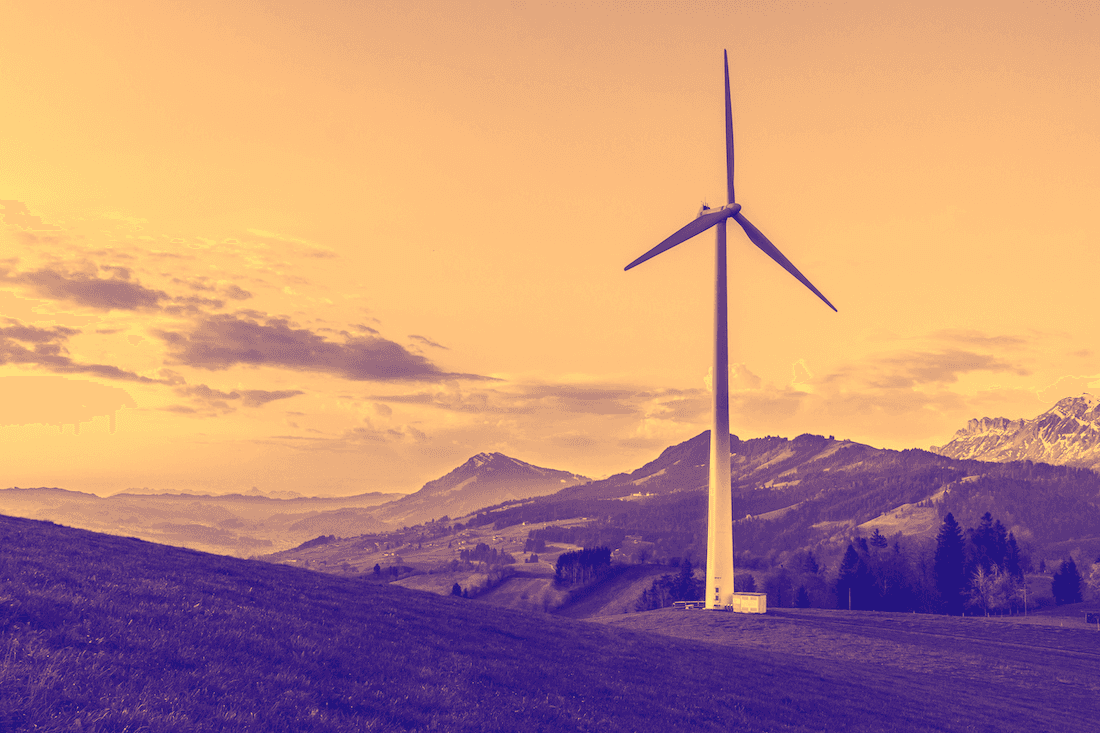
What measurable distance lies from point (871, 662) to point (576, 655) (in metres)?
36.3

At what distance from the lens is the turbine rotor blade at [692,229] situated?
94250mm

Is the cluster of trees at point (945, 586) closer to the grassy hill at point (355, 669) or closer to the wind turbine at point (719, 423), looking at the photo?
the wind turbine at point (719, 423)

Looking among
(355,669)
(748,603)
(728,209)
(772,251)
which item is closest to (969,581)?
(748,603)

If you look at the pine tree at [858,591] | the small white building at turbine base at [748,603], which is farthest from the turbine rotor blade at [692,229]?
the pine tree at [858,591]

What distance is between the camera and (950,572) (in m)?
186

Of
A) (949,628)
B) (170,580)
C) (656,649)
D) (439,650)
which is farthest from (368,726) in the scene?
(949,628)

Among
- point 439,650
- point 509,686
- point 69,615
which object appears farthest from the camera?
point 439,650

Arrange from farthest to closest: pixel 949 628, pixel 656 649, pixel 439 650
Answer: pixel 949 628, pixel 656 649, pixel 439 650

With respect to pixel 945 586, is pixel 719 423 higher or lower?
higher

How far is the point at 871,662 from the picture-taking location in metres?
64.5

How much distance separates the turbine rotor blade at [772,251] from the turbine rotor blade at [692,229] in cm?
288

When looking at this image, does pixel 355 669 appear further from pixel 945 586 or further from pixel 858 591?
pixel 945 586

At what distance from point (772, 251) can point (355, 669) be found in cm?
8530

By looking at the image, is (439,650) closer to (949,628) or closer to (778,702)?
(778,702)
